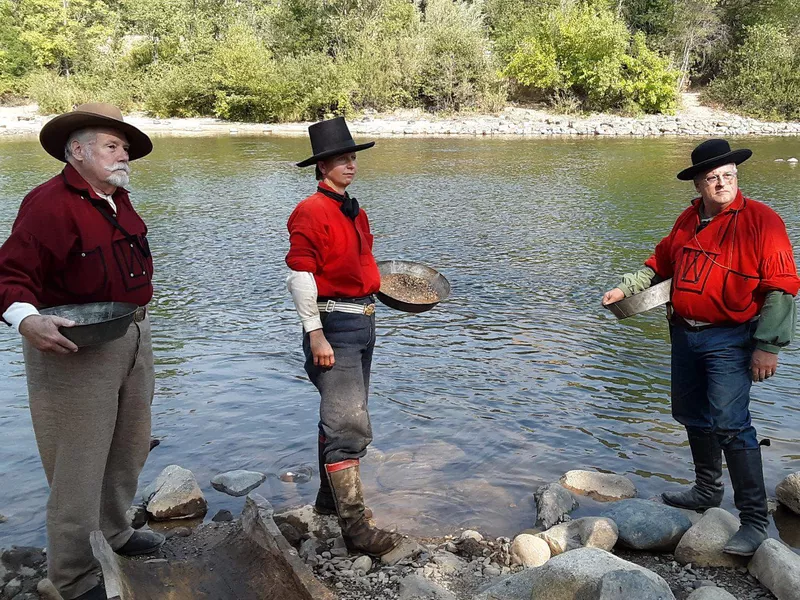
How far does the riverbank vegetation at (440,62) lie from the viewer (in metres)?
39.7

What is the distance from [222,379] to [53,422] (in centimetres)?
377

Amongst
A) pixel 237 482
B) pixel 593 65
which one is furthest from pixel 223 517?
pixel 593 65

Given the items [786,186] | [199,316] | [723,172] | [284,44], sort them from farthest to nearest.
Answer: [284,44]
[786,186]
[199,316]
[723,172]

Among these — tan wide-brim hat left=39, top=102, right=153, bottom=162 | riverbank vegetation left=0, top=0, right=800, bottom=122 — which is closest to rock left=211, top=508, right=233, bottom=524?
tan wide-brim hat left=39, top=102, right=153, bottom=162

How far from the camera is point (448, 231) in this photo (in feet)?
47.2

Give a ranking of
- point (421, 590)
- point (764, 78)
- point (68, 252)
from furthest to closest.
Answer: point (764, 78) → point (421, 590) → point (68, 252)

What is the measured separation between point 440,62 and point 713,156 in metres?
38.6

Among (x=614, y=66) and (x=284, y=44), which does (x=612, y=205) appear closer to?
(x=614, y=66)

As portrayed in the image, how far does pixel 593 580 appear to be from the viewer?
3.32 meters

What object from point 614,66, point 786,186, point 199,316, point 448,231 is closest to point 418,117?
point 614,66

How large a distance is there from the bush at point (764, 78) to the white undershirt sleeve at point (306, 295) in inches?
1530

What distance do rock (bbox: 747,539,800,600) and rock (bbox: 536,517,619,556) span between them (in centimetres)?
70

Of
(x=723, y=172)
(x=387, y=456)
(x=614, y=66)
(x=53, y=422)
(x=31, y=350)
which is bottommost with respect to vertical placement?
(x=387, y=456)

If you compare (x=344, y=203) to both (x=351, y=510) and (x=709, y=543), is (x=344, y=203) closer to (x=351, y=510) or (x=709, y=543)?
(x=351, y=510)
